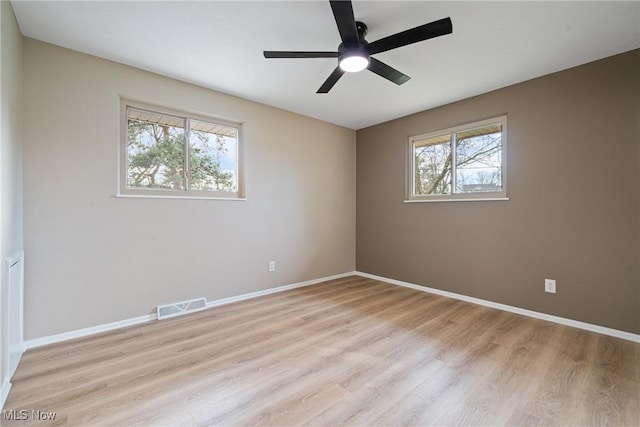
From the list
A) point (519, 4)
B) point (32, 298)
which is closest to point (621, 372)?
point (519, 4)

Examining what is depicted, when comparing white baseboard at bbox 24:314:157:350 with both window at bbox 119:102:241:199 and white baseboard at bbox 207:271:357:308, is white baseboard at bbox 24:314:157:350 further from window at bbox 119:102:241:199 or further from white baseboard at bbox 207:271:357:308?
window at bbox 119:102:241:199

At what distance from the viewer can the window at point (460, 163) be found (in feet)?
10.0

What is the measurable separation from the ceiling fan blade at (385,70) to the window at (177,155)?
1876 millimetres

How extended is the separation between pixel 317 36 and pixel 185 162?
6.05 ft

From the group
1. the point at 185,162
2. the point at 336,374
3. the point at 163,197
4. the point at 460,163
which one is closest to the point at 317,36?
the point at 185,162

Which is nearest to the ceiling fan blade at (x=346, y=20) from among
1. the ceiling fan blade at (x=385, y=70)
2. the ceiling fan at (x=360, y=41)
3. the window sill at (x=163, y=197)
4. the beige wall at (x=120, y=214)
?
the ceiling fan at (x=360, y=41)

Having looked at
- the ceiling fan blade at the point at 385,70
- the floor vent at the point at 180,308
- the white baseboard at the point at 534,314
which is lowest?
the white baseboard at the point at 534,314

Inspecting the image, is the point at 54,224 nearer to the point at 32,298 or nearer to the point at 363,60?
the point at 32,298

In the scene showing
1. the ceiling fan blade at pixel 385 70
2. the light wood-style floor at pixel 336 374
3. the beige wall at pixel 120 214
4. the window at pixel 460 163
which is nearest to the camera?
the light wood-style floor at pixel 336 374

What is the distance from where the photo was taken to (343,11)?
1.48m

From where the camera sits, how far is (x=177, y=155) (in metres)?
2.90

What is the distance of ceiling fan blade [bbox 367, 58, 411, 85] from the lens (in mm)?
2027

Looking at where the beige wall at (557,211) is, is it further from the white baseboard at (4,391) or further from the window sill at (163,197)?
the white baseboard at (4,391)

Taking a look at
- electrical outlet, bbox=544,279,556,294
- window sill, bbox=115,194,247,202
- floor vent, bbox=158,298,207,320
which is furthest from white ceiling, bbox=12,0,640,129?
floor vent, bbox=158,298,207,320
